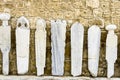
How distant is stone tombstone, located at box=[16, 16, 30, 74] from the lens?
364cm

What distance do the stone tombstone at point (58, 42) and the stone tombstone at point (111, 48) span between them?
0.45m

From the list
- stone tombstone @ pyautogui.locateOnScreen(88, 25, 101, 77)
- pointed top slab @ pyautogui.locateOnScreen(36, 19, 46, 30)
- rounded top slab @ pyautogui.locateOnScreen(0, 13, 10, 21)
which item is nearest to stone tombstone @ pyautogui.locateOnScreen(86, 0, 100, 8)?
stone tombstone @ pyautogui.locateOnScreen(88, 25, 101, 77)

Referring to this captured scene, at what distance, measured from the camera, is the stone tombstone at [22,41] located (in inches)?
143

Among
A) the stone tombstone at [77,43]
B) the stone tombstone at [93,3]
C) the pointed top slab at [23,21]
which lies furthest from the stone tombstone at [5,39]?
the stone tombstone at [93,3]

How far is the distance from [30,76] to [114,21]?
3.38 feet

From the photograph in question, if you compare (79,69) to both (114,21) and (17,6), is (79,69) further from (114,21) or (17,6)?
(17,6)

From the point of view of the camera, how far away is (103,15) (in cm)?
366

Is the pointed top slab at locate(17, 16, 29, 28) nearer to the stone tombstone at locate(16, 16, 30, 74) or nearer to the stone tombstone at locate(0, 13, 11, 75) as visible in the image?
the stone tombstone at locate(16, 16, 30, 74)

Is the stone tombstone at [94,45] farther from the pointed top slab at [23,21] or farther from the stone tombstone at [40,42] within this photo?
the pointed top slab at [23,21]

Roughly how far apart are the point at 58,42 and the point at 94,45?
14.4 inches

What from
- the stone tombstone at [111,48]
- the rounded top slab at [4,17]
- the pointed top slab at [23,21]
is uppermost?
the rounded top slab at [4,17]

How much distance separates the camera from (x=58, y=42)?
3646mm

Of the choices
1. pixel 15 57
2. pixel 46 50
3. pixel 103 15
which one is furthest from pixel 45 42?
pixel 103 15

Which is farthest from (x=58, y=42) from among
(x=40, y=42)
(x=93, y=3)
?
(x=93, y=3)
